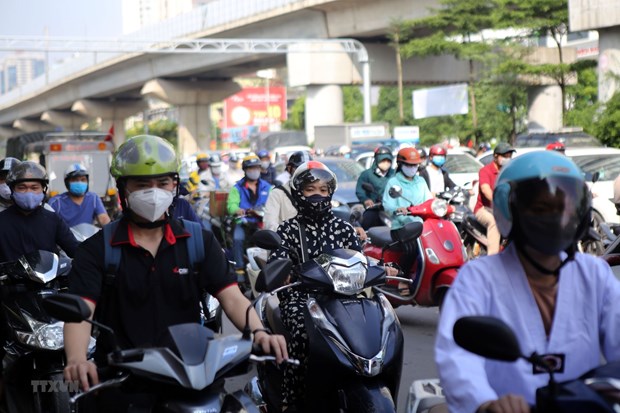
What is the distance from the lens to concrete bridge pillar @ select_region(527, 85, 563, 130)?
50.5 meters

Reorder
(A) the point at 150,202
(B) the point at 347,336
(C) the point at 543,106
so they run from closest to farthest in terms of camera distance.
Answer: (A) the point at 150,202
(B) the point at 347,336
(C) the point at 543,106

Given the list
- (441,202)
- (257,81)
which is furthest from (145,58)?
(257,81)

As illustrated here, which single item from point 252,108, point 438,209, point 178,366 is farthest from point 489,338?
point 252,108

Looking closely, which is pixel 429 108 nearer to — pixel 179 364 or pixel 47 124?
pixel 179 364

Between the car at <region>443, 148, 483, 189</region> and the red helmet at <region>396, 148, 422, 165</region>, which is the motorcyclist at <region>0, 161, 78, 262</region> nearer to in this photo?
the red helmet at <region>396, 148, 422, 165</region>

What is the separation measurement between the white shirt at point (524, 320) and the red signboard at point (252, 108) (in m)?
135

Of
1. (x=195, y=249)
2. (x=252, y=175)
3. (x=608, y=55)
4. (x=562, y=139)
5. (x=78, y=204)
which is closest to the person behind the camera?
(x=195, y=249)

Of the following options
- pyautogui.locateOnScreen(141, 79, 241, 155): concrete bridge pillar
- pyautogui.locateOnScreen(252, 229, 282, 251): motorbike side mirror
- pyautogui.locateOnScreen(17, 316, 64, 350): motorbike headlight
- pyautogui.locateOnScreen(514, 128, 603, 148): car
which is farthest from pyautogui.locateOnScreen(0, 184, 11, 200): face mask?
pyautogui.locateOnScreen(141, 79, 241, 155): concrete bridge pillar

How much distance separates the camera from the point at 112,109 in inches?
3506

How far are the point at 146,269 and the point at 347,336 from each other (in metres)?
1.42

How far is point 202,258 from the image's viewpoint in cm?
457

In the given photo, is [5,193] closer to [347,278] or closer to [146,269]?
[347,278]

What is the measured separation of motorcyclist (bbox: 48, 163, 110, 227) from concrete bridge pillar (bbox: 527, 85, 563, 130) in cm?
4063

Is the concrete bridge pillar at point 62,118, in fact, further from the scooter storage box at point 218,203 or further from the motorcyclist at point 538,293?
the motorcyclist at point 538,293
